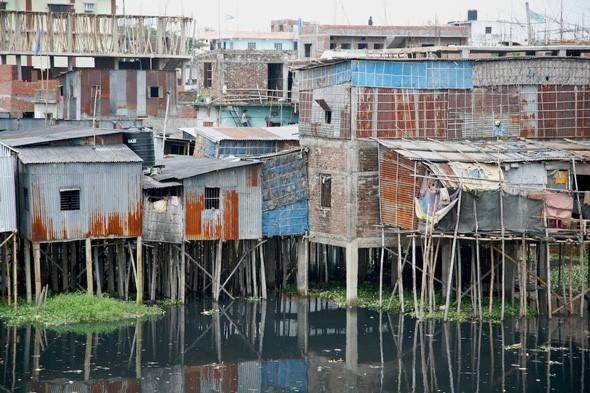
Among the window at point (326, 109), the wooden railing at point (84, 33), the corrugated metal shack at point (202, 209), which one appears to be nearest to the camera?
the corrugated metal shack at point (202, 209)

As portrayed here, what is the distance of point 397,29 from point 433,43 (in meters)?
1.95

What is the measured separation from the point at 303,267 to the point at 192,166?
4.63 meters

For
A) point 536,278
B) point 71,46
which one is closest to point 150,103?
point 71,46

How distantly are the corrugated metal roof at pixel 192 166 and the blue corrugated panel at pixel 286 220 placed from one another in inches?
70.3

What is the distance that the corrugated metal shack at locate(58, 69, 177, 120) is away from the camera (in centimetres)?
5078

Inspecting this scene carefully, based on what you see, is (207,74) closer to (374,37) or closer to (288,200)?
(374,37)

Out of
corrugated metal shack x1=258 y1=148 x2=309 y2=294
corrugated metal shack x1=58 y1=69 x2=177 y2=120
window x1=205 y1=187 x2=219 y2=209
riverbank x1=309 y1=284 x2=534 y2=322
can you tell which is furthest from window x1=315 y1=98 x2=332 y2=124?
corrugated metal shack x1=58 y1=69 x2=177 y2=120

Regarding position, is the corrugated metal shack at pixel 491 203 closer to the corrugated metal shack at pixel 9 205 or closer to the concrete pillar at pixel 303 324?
the concrete pillar at pixel 303 324

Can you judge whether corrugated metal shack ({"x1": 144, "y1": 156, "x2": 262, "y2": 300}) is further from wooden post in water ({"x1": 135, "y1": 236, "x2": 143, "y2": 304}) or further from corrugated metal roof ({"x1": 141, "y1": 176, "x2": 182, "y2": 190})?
wooden post in water ({"x1": 135, "y1": 236, "x2": 143, "y2": 304})

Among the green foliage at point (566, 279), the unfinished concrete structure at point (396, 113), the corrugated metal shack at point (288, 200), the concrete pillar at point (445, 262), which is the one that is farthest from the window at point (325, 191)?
the green foliage at point (566, 279)

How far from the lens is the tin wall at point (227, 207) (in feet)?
121

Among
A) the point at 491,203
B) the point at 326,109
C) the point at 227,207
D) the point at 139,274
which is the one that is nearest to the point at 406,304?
the point at 491,203

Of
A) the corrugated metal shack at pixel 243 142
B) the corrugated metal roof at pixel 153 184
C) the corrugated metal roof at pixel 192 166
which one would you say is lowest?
the corrugated metal roof at pixel 153 184

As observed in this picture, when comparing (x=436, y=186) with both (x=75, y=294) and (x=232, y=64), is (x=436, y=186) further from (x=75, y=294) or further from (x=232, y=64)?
(x=232, y=64)
